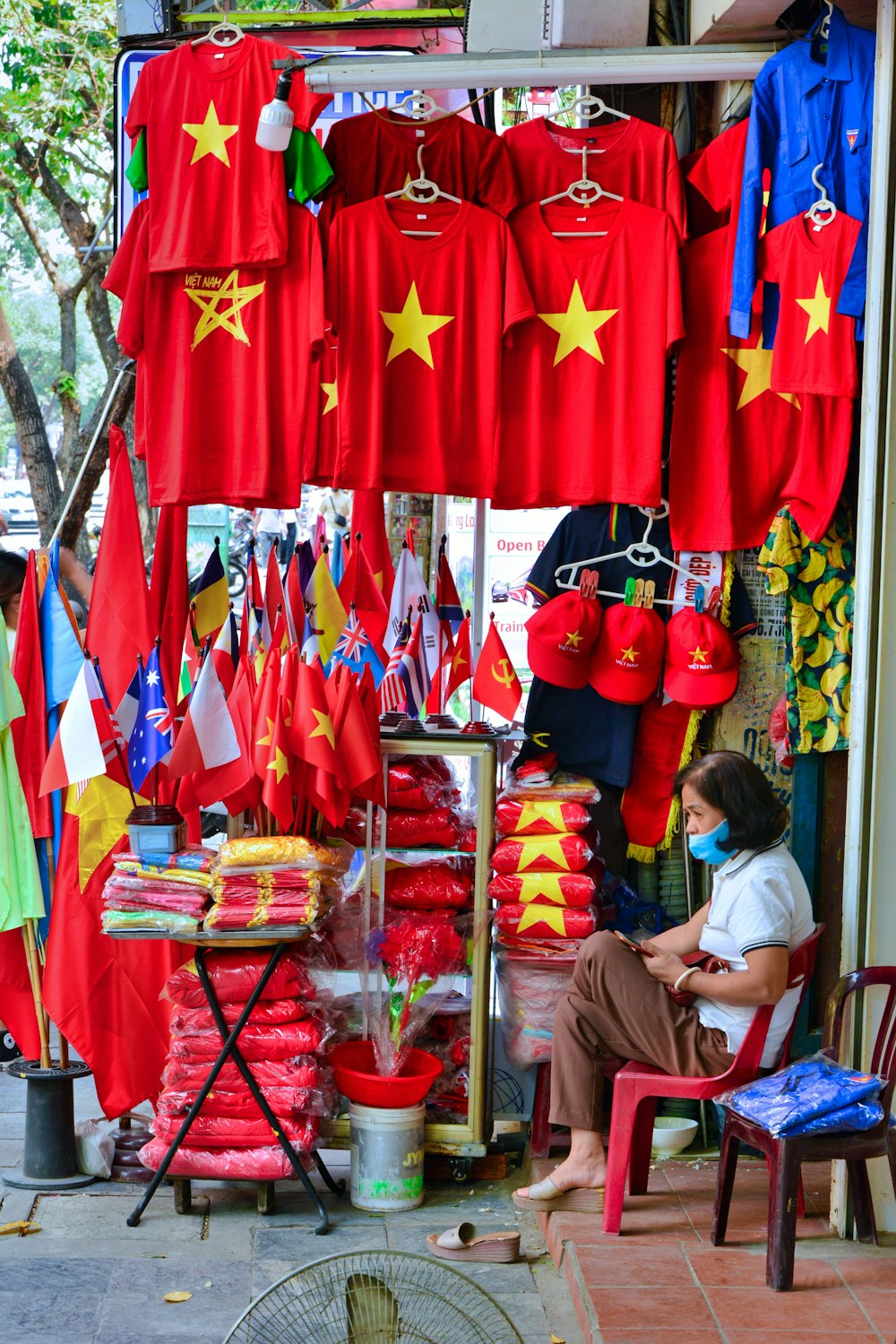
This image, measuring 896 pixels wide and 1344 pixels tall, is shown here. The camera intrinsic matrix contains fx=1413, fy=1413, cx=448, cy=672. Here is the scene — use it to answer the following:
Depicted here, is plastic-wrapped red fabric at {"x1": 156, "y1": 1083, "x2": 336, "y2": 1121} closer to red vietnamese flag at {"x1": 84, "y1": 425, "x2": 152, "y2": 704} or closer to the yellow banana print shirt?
red vietnamese flag at {"x1": 84, "y1": 425, "x2": 152, "y2": 704}

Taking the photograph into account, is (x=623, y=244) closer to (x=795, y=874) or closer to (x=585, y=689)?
(x=585, y=689)

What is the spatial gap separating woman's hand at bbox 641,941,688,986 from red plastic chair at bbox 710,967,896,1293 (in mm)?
407

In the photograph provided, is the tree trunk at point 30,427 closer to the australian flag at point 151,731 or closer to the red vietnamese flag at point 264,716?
the australian flag at point 151,731

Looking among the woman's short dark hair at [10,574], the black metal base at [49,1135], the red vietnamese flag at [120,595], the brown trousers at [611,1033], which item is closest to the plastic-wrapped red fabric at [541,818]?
the brown trousers at [611,1033]

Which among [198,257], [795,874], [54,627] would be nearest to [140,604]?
[54,627]

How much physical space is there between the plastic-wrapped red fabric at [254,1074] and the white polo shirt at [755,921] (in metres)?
1.23

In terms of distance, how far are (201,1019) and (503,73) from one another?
3.02m

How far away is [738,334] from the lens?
436cm

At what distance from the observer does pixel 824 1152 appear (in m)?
3.49

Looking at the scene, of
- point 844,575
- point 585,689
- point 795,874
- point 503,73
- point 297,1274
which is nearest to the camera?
point 297,1274

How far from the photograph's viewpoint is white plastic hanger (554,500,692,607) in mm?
4957

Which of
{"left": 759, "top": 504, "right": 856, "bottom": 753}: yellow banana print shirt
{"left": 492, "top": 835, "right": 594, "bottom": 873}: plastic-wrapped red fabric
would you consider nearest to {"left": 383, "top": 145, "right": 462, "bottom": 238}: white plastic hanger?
{"left": 759, "top": 504, "right": 856, "bottom": 753}: yellow banana print shirt

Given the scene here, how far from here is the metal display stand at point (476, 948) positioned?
15.1 feet

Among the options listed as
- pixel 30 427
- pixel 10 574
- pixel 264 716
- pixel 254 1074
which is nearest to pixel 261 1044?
pixel 254 1074
